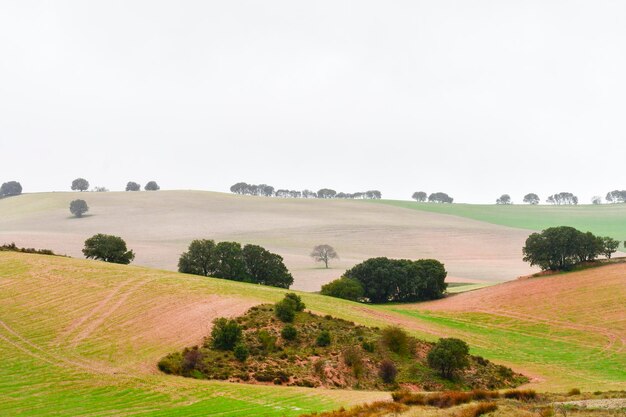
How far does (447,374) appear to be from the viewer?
4194 centimetres

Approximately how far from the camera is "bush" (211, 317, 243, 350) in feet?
133

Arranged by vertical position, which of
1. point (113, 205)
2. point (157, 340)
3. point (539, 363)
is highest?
point (113, 205)

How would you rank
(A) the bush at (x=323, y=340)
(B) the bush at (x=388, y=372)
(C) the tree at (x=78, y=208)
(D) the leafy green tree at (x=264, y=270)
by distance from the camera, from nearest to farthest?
(B) the bush at (x=388, y=372)
(A) the bush at (x=323, y=340)
(D) the leafy green tree at (x=264, y=270)
(C) the tree at (x=78, y=208)

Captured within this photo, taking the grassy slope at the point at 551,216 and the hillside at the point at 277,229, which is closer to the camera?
the hillside at the point at 277,229

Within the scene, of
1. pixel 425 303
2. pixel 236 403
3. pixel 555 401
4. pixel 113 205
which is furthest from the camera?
pixel 113 205

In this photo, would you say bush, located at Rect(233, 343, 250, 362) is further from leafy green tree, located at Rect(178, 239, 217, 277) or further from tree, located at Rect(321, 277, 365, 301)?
leafy green tree, located at Rect(178, 239, 217, 277)

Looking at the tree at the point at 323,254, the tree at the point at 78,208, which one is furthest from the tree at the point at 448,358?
the tree at the point at 78,208

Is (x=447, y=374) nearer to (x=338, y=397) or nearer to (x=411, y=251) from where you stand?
(x=338, y=397)

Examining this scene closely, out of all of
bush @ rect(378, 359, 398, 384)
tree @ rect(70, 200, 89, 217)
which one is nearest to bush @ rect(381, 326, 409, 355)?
bush @ rect(378, 359, 398, 384)

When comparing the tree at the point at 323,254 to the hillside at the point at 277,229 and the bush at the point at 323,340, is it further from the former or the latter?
the bush at the point at 323,340

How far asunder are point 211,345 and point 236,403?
12795 millimetres

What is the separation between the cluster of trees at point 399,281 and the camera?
80688mm

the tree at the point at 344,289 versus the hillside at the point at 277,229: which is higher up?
the hillside at the point at 277,229

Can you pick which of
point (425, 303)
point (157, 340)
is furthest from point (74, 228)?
point (157, 340)
